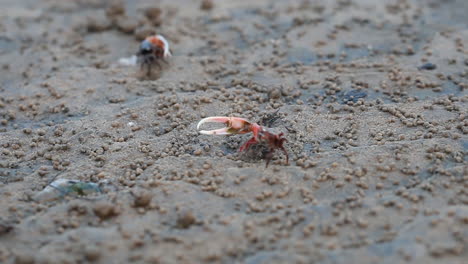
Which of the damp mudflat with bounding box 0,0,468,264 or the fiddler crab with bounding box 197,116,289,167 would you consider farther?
the fiddler crab with bounding box 197,116,289,167

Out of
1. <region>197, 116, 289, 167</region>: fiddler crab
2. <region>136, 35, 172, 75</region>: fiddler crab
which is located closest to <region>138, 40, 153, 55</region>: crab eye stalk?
<region>136, 35, 172, 75</region>: fiddler crab

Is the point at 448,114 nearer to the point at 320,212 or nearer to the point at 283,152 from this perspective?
the point at 283,152

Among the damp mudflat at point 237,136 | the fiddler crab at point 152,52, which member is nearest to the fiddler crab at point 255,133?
the damp mudflat at point 237,136

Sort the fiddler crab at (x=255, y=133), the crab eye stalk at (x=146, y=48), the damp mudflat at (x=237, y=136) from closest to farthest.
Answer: the damp mudflat at (x=237, y=136)
the fiddler crab at (x=255, y=133)
the crab eye stalk at (x=146, y=48)

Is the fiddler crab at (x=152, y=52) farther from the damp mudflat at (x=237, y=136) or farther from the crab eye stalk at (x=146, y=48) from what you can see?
the damp mudflat at (x=237, y=136)

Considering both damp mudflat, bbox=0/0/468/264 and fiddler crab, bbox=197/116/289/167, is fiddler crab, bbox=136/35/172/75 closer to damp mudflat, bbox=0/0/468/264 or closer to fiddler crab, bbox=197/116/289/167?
damp mudflat, bbox=0/0/468/264

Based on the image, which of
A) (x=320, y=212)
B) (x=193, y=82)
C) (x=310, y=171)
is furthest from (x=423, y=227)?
(x=193, y=82)

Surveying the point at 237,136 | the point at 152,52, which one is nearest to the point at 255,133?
the point at 237,136
